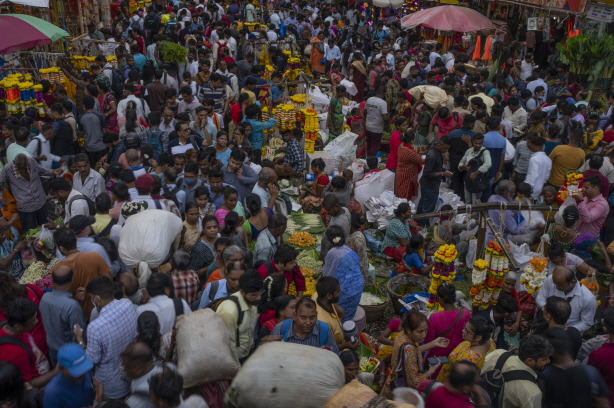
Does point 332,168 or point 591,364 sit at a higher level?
point 591,364

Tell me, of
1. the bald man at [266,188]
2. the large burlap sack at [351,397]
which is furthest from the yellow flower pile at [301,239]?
the large burlap sack at [351,397]

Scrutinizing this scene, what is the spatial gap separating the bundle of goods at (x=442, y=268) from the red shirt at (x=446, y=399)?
1.98m

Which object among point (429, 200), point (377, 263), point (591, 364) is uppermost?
point (591, 364)

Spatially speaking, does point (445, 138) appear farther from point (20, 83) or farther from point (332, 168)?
point (20, 83)

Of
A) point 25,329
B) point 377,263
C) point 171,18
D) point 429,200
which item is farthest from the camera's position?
point 171,18

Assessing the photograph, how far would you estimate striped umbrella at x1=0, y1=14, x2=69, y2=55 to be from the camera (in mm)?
8914

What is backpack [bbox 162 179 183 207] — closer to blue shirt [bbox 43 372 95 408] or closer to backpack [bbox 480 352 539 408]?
blue shirt [bbox 43 372 95 408]

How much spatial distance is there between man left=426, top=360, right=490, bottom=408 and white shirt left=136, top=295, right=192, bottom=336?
6.25ft

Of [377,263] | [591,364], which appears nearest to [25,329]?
[591,364]

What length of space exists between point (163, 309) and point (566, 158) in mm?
5774

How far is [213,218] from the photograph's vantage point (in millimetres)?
5266

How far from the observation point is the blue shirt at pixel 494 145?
785cm

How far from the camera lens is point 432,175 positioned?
7.66 meters

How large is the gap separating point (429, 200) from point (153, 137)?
12.7 ft
